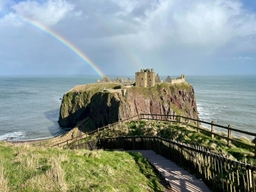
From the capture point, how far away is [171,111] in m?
75.9

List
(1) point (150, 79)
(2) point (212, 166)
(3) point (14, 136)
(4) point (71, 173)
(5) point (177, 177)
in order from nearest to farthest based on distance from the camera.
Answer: (4) point (71, 173), (2) point (212, 166), (5) point (177, 177), (3) point (14, 136), (1) point (150, 79)

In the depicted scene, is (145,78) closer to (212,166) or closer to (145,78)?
(145,78)

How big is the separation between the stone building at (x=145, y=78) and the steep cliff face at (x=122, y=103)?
3.20 m

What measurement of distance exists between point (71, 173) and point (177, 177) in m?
4.49

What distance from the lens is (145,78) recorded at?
83.6 m

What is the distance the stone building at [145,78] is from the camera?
273 ft

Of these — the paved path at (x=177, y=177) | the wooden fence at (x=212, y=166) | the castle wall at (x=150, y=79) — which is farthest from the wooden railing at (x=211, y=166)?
the castle wall at (x=150, y=79)

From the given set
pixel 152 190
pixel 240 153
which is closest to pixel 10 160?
pixel 152 190

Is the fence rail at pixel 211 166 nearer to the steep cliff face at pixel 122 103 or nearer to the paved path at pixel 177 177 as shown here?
the paved path at pixel 177 177

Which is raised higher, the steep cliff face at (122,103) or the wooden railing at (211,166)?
the wooden railing at (211,166)

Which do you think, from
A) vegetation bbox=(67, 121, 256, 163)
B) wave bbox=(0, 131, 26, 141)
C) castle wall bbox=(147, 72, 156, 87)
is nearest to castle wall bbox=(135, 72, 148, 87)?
castle wall bbox=(147, 72, 156, 87)

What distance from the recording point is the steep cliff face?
67.6 m

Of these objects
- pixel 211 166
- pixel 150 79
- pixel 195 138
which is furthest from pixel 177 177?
pixel 150 79

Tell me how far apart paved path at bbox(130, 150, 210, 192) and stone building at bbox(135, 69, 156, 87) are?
71.7m
